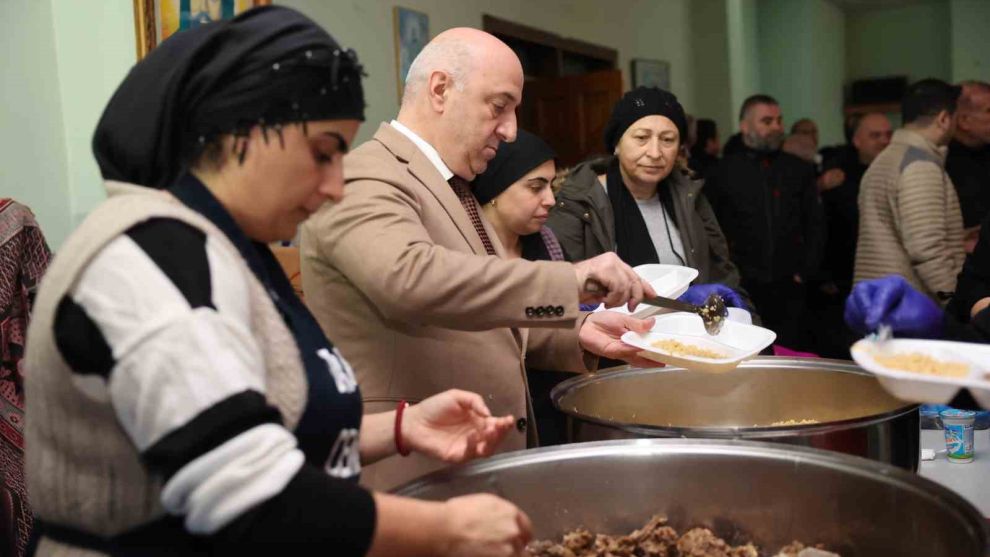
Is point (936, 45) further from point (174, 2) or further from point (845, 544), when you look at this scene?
point (845, 544)

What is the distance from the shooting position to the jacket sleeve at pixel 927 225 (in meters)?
3.65

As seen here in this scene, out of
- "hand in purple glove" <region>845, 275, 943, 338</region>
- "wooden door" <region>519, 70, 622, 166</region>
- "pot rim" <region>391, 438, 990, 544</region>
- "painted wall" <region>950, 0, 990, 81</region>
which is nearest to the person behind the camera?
"pot rim" <region>391, 438, 990, 544</region>

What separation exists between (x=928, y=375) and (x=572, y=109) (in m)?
5.81

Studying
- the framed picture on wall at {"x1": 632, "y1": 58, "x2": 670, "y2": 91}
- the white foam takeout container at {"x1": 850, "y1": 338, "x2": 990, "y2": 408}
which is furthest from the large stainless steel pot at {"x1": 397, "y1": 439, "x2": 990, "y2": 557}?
the framed picture on wall at {"x1": 632, "y1": 58, "x2": 670, "y2": 91}

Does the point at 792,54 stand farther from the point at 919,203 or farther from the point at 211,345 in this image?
the point at 211,345

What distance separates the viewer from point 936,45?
1241 cm

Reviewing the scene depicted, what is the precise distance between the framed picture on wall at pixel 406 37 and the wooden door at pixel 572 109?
210 centimetres

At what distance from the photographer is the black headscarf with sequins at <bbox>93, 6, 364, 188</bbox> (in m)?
0.94

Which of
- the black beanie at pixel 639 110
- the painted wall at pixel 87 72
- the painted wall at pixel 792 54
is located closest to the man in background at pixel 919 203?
the black beanie at pixel 639 110

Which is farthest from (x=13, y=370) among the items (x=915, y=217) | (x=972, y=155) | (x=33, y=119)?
(x=972, y=155)

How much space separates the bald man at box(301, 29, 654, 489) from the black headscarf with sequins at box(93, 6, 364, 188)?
1.64ft

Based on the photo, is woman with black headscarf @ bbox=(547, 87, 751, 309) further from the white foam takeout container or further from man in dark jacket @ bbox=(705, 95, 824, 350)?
the white foam takeout container

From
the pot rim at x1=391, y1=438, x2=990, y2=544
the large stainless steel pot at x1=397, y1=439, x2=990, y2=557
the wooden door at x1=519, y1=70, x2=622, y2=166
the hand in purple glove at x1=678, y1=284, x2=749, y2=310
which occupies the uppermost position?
the wooden door at x1=519, y1=70, x2=622, y2=166

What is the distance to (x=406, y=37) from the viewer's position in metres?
4.64
